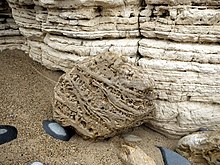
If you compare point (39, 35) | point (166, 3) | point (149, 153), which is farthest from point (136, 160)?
point (39, 35)

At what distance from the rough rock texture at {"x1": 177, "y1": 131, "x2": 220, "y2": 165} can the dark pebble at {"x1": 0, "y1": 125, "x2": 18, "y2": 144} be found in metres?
1.89

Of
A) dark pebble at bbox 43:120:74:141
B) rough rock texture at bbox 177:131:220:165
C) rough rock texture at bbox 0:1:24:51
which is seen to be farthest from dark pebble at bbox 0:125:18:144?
rough rock texture at bbox 0:1:24:51

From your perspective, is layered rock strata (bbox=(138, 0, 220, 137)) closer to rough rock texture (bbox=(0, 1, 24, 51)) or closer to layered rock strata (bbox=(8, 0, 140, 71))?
layered rock strata (bbox=(8, 0, 140, 71))

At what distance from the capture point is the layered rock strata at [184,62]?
3430 millimetres

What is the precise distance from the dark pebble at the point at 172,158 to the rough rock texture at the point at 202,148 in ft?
0.40

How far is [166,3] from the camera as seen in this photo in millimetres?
3555

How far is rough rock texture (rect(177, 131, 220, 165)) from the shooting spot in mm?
3189

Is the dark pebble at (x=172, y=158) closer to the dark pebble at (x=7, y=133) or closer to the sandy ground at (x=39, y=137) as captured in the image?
the sandy ground at (x=39, y=137)

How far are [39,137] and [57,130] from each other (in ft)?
0.76

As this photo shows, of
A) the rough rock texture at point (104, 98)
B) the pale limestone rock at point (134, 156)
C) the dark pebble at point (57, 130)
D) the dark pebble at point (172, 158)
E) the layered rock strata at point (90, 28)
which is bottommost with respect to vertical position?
the dark pebble at point (172, 158)

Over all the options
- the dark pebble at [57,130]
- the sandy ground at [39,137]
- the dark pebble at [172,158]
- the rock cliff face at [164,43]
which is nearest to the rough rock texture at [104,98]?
the dark pebble at [57,130]

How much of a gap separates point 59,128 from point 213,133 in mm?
1772

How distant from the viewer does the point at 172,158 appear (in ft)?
10.6

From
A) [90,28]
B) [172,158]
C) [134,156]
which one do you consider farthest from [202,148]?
[90,28]
